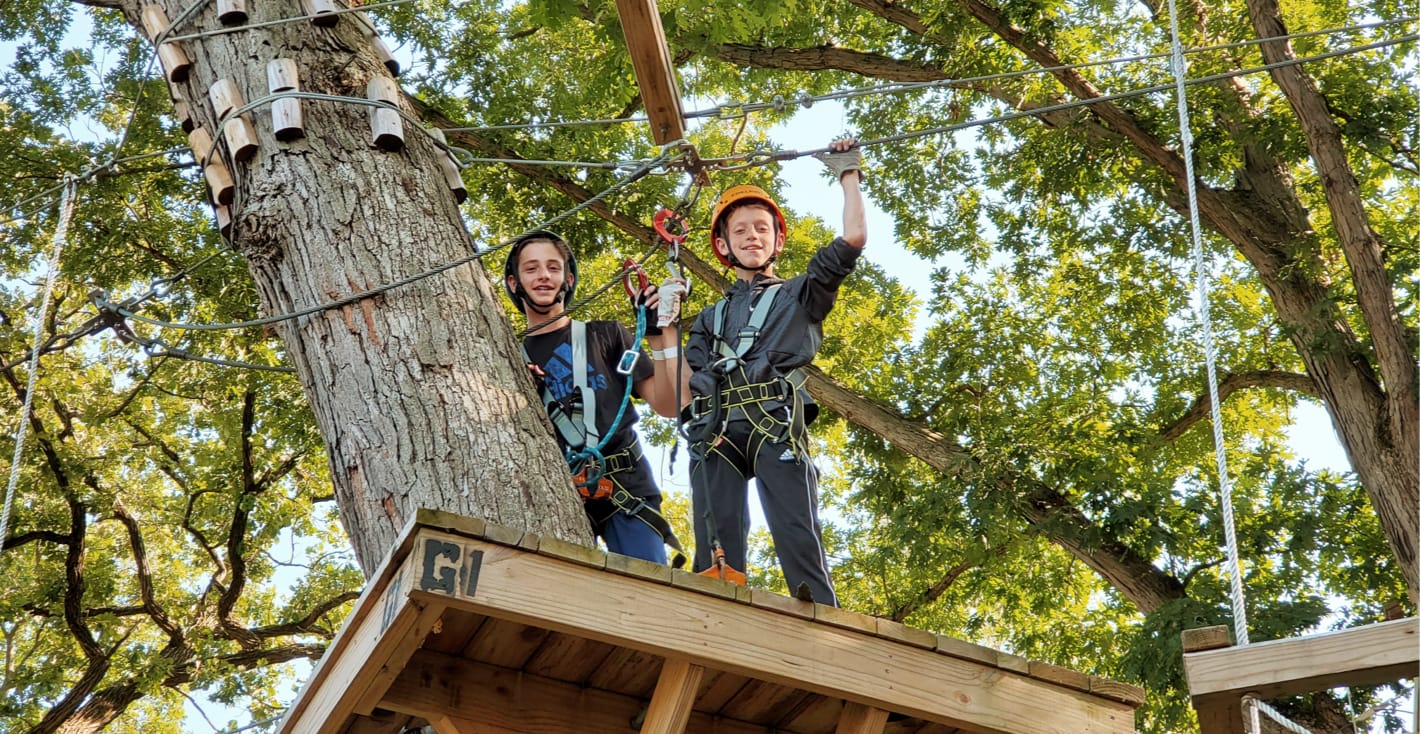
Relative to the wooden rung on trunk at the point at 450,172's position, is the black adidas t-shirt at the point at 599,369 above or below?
below

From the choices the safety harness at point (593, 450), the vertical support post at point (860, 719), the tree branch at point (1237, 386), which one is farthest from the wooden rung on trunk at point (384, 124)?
the tree branch at point (1237, 386)

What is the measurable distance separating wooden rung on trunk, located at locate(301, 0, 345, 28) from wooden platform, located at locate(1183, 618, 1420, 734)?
11.7 ft

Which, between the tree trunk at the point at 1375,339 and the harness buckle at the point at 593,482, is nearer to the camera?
the harness buckle at the point at 593,482

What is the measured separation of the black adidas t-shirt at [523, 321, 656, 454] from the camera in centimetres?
487

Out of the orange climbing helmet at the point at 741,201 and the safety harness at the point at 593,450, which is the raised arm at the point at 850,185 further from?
the safety harness at the point at 593,450

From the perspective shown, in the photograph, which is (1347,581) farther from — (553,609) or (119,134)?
(119,134)

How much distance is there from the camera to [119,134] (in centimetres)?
1063

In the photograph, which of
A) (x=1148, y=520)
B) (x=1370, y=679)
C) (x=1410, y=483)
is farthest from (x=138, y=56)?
(x=1370, y=679)

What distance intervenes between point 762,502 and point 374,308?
4.25 ft

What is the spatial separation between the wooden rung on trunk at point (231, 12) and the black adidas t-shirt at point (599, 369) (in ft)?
4.68

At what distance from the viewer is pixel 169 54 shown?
495 centimetres

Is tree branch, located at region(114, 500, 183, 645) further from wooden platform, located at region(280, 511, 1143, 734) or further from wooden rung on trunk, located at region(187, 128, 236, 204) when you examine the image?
wooden platform, located at region(280, 511, 1143, 734)

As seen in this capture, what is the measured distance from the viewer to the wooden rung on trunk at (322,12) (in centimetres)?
500

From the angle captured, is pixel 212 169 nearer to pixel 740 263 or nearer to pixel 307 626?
pixel 740 263
